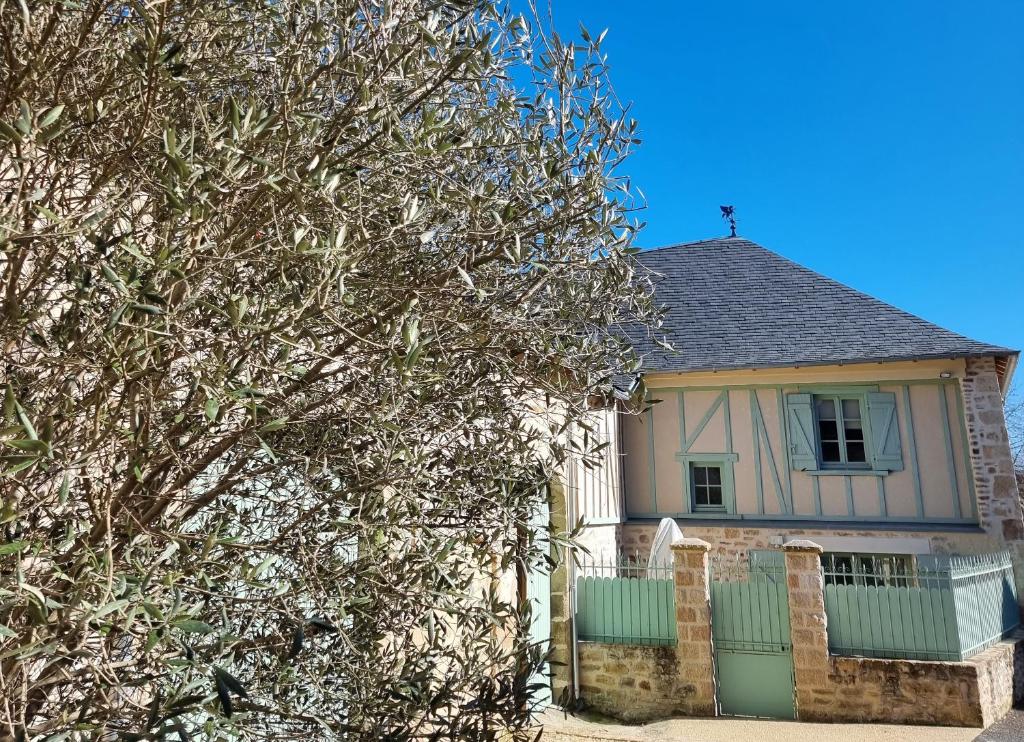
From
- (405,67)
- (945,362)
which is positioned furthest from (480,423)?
(945,362)

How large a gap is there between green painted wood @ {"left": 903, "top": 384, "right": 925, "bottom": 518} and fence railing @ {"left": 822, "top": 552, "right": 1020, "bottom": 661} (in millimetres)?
2533

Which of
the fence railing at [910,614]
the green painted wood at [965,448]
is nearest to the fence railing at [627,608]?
the fence railing at [910,614]

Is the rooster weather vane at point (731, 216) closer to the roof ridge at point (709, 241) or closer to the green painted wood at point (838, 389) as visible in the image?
the roof ridge at point (709, 241)

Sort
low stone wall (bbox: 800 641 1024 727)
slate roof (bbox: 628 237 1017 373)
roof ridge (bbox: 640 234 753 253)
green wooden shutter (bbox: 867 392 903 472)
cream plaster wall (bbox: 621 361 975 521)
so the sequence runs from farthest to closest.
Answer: roof ridge (bbox: 640 234 753 253) < slate roof (bbox: 628 237 1017 373) < green wooden shutter (bbox: 867 392 903 472) < cream plaster wall (bbox: 621 361 975 521) < low stone wall (bbox: 800 641 1024 727)

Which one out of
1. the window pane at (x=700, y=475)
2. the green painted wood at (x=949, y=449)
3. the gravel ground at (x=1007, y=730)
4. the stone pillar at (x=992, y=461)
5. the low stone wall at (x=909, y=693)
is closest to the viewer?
the gravel ground at (x=1007, y=730)

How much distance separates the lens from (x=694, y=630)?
8.16 metres

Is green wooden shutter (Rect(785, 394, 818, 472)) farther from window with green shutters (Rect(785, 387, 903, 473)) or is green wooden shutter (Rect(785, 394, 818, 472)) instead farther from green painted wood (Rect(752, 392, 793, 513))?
green painted wood (Rect(752, 392, 793, 513))

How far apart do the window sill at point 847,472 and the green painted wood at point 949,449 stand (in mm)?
850

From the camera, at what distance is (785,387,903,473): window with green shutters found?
1115cm

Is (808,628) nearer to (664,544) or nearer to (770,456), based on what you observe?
(664,544)

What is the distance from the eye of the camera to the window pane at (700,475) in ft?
39.4

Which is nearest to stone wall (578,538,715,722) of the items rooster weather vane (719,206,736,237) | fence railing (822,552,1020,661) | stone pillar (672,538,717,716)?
stone pillar (672,538,717,716)

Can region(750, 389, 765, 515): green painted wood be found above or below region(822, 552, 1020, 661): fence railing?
above

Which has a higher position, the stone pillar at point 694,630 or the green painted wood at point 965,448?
the green painted wood at point 965,448
